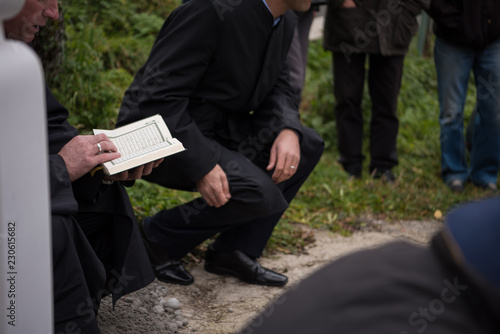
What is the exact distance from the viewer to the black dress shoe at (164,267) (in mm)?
3512

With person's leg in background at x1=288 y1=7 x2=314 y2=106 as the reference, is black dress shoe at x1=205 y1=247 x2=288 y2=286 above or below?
→ below

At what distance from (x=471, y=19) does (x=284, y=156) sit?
8.37 feet

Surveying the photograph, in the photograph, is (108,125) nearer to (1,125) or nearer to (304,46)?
(304,46)

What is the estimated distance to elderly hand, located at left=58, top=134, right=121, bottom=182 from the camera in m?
2.41

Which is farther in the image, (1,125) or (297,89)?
(297,89)

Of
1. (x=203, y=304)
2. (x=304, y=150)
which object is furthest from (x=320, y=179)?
(x=203, y=304)

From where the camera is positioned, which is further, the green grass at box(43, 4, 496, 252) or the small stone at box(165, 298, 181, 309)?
the green grass at box(43, 4, 496, 252)

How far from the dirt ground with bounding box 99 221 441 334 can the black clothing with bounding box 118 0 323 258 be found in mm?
200

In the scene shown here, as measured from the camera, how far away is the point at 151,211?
3994 mm

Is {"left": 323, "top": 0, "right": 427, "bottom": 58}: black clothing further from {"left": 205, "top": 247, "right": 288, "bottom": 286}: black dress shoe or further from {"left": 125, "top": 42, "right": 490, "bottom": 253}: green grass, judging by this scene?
{"left": 205, "top": 247, "right": 288, "bottom": 286}: black dress shoe

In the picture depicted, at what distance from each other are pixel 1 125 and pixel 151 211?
8.41ft

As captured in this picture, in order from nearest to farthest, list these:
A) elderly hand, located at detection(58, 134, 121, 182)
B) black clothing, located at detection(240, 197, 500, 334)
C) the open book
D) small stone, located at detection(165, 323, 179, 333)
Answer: black clothing, located at detection(240, 197, 500, 334)
elderly hand, located at detection(58, 134, 121, 182)
the open book
small stone, located at detection(165, 323, 179, 333)

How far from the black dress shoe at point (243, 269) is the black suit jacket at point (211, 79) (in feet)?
1.94

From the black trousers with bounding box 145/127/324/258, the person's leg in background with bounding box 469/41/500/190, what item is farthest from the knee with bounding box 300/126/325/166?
the person's leg in background with bounding box 469/41/500/190
